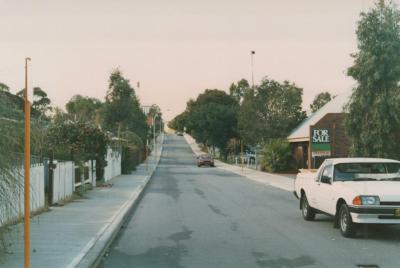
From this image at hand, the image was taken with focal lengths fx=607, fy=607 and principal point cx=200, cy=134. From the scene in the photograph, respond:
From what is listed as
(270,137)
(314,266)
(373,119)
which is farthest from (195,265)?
(270,137)

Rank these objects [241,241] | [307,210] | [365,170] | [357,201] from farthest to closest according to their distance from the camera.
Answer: [307,210] < [365,170] < [241,241] < [357,201]

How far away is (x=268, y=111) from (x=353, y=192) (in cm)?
3850

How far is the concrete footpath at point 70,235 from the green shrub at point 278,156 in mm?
26699

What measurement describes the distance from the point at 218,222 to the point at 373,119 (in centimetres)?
1062

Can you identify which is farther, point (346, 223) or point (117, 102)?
point (117, 102)

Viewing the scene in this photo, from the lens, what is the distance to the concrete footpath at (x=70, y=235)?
8.96 metres

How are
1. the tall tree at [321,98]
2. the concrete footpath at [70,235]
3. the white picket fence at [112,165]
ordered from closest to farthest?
the concrete footpath at [70,235]
the white picket fence at [112,165]
the tall tree at [321,98]

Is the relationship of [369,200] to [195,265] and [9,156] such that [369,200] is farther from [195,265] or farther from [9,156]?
[9,156]

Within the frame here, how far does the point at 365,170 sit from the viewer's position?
13.4 meters

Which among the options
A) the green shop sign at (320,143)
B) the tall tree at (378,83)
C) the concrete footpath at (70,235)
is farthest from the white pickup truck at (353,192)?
the green shop sign at (320,143)

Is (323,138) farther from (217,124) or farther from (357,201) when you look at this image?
(217,124)

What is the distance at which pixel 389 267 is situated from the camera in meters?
8.78

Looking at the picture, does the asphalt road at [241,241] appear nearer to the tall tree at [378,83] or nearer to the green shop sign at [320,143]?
the tall tree at [378,83]

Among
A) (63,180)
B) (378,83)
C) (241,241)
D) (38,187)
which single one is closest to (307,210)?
(241,241)
